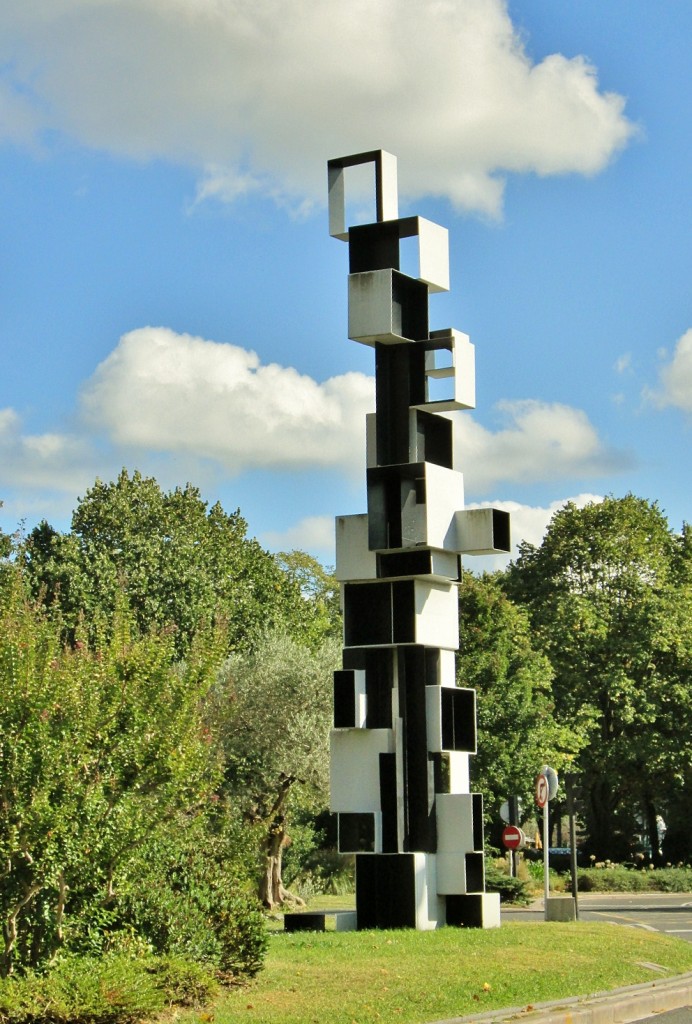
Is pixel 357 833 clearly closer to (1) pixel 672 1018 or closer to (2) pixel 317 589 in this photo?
(1) pixel 672 1018

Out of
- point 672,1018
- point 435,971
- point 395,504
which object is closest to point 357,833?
point 395,504

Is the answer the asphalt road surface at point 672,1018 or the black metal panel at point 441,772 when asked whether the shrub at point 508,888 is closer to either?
the black metal panel at point 441,772

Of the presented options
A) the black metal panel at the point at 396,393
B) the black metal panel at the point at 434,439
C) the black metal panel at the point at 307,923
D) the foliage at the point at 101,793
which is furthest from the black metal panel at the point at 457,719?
the foliage at the point at 101,793

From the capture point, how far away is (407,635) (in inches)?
808

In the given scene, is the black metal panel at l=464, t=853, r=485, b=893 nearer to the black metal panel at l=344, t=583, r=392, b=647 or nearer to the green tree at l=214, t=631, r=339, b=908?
the black metal panel at l=344, t=583, r=392, b=647

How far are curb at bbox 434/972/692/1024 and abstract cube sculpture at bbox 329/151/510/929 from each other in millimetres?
5497

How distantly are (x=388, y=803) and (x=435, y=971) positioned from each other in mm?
6089

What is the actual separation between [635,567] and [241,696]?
2385cm

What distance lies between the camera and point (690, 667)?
167 feet

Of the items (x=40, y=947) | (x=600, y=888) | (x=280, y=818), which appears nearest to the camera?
(x=40, y=947)

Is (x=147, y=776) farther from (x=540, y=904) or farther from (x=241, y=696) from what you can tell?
(x=540, y=904)

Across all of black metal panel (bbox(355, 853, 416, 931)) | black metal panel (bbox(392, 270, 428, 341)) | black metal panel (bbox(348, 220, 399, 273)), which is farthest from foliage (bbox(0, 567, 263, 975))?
black metal panel (bbox(348, 220, 399, 273))

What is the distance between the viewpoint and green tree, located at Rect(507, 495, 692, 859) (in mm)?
50062

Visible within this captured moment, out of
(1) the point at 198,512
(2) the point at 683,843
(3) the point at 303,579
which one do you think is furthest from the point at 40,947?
(3) the point at 303,579
